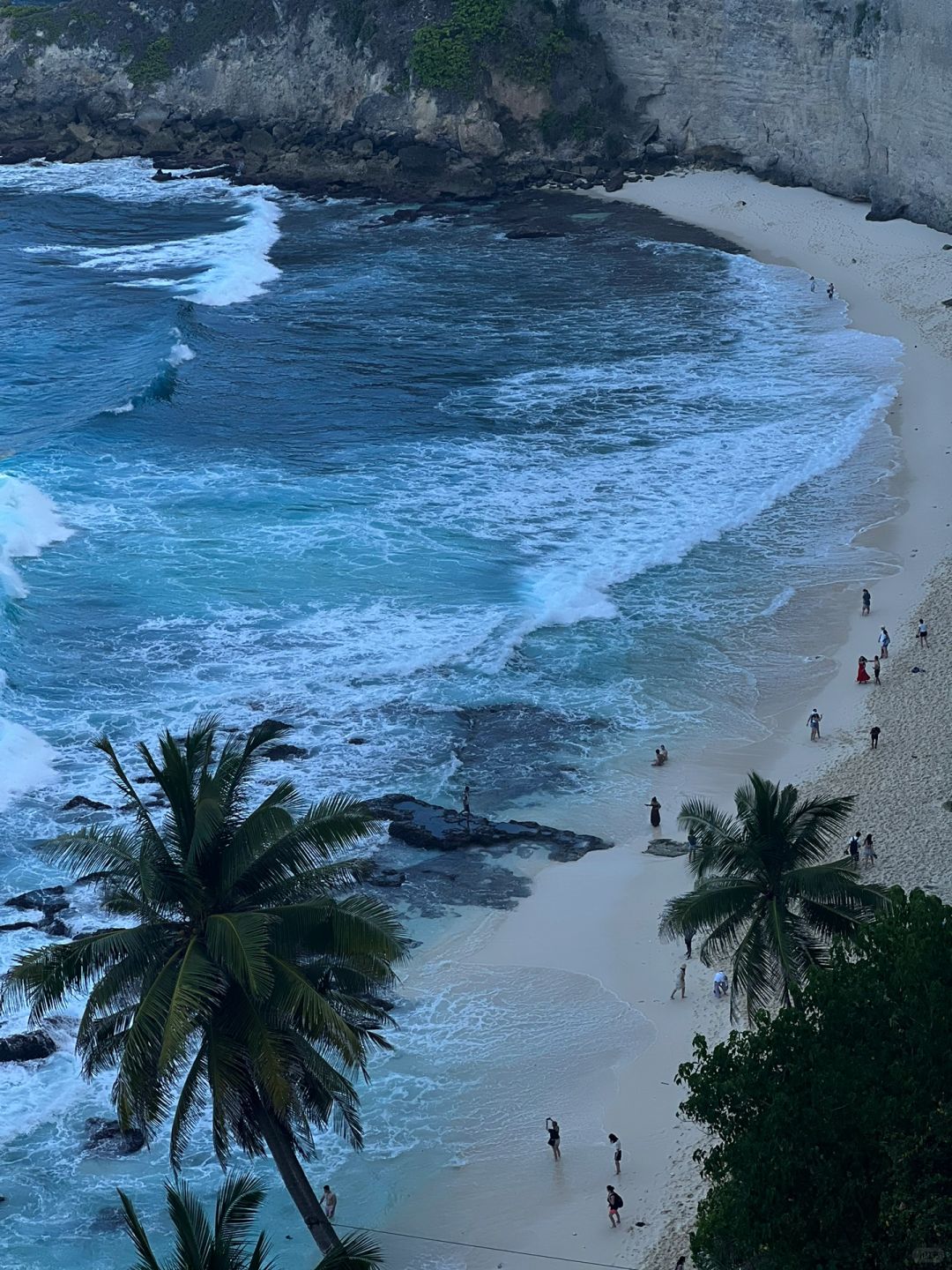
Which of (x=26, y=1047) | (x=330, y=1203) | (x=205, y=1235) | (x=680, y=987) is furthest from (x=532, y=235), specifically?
(x=205, y=1235)

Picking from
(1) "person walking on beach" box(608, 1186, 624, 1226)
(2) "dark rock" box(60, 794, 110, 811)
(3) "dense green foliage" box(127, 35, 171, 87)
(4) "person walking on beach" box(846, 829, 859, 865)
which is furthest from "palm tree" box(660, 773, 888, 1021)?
(3) "dense green foliage" box(127, 35, 171, 87)

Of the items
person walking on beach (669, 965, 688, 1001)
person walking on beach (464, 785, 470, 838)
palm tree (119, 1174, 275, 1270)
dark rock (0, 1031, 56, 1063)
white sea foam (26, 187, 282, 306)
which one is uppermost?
white sea foam (26, 187, 282, 306)

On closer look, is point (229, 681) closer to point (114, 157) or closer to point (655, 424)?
point (655, 424)

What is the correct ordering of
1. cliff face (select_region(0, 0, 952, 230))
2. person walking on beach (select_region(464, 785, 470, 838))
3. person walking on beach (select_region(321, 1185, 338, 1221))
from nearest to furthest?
person walking on beach (select_region(321, 1185, 338, 1221)) → person walking on beach (select_region(464, 785, 470, 838)) → cliff face (select_region(0, 0, 952, 230))

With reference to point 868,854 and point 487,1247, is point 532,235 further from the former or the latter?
point 487,1247

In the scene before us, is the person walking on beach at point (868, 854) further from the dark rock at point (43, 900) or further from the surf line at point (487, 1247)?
the dark rock at point (43, 900)

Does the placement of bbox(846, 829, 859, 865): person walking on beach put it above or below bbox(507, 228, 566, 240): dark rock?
below

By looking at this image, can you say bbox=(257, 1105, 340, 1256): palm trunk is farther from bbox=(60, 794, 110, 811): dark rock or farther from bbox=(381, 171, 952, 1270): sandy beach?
bbox=(60, 794, 110, 811): dark rock

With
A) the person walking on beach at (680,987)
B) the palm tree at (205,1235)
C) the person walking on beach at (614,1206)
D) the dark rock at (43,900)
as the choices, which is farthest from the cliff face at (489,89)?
the palm tree at (205,1235)
